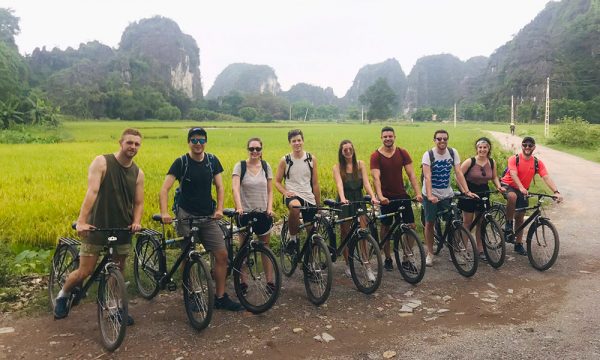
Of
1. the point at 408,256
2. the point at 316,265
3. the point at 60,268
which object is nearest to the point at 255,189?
the point at 316,265

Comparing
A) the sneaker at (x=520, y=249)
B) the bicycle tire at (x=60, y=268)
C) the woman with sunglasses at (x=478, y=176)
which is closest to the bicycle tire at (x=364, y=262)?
the woman with sunglasses at (x=478, y=176)

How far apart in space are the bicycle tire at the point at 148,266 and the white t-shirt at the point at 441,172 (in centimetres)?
326

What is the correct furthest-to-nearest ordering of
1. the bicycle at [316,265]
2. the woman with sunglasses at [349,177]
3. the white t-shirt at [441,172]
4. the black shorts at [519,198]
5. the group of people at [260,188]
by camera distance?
the black shorts at [519,198] < the white t-shirt at [441,172] < the woman with sunglasses at [349,177] < the bicycle at [316,265] < the group of people at [260,188]

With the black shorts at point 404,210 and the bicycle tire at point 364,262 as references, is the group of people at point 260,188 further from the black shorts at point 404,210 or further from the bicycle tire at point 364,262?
the bicycle tire at point 364,262

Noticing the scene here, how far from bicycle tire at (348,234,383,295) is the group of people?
0.36m

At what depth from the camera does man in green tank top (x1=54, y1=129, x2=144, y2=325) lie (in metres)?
3.47

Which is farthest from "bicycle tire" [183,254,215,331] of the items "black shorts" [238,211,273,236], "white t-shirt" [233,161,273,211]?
"white t-shirt" [233,161,273,211]

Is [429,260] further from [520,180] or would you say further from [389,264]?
[520,180]

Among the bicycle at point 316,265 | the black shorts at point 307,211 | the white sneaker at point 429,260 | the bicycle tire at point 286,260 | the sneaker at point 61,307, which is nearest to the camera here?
the sneaker at point 61,307

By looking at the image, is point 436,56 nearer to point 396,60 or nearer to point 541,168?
point 396,60

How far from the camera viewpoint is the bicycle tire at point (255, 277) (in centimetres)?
402

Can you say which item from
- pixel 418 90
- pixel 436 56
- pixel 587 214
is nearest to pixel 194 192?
pixel 587 214

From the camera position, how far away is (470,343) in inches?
136

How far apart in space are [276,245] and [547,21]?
406 feet
